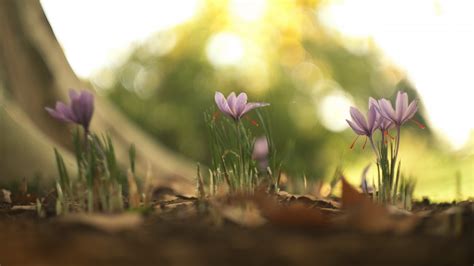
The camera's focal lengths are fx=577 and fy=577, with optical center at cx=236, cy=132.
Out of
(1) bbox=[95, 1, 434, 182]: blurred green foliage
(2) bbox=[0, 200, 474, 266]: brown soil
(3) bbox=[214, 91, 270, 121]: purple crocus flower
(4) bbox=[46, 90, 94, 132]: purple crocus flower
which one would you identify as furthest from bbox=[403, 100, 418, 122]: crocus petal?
(1) bbox=[95, 1, 434, 182]: blurred green foliage

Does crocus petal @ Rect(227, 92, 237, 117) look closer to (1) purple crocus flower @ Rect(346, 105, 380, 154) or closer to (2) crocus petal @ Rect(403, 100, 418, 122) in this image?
(1) purple crocus flower @ Rect(346, 105, 380, 154)

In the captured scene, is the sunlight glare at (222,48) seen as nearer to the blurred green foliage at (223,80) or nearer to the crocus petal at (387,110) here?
the blurred green foliage at (223,80)

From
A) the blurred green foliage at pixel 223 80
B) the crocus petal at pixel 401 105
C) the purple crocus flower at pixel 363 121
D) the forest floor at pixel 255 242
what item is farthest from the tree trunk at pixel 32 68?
the blurred green foliage at pixel 223 80

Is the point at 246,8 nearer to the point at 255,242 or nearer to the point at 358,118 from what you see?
the point at 358,118

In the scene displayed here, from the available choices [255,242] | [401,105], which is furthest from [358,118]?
[255,242]

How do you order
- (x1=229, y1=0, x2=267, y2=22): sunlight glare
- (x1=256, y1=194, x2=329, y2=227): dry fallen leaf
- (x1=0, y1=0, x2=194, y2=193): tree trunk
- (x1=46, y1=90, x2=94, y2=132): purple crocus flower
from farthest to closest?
(x1=229, y1=0, x2=267, y2=22): sunlight glare
(x1=0, y1=0, x2=194, y2=193): tree trunk
(x1=46, y1=90, x2=94, y2=132): purple crocus flower
(x1=256, y1=194, x2=329, y2=227): dry fallen leaf

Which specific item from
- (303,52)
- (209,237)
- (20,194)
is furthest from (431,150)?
(209,237)

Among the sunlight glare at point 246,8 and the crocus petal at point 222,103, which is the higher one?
the sunlight glare at point 246,8
